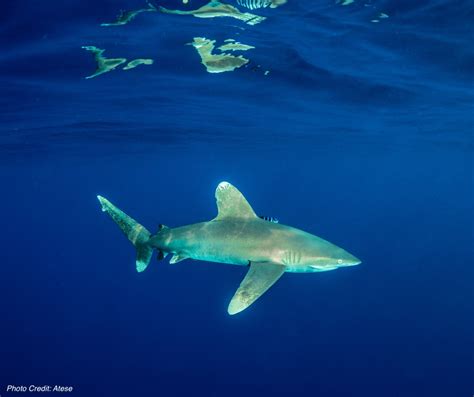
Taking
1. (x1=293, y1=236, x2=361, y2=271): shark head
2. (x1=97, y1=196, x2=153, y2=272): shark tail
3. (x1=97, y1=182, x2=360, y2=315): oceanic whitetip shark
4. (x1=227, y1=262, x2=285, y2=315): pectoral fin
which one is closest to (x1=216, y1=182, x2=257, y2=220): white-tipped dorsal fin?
(x1=97, y1=182, x2=360, y2=315): oceanic whitetip shark

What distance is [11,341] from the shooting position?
1064 inches

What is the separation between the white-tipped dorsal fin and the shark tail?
1543 mm

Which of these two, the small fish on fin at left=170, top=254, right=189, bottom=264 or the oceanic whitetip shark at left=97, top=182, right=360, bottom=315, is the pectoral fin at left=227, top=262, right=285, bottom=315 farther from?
the small fish on fin at left=170, top=254, right=189, bottom=264

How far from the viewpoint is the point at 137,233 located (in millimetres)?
7125

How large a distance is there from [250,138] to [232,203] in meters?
29.3

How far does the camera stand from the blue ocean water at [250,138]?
36.2 feet

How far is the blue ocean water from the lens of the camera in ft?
36.2

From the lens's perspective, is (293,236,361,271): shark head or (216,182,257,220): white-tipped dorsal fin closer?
(293,236,361,271): shark head

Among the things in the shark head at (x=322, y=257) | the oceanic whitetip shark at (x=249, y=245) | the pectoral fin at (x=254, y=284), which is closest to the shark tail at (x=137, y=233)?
the oceanic whitetip shark at (x=249, y=245)

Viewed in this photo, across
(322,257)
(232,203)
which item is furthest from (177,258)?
(322,257)

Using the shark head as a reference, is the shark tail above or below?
below

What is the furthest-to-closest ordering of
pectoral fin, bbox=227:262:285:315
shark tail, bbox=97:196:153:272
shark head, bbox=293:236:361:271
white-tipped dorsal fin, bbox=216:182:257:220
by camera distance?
shark tail, bbox=97:196:153:272, white-tipped dorsal fin, bbox=216:182:257:220, shark head, bbox=293:236:361:271, pectoral fin, bbox=227:262:285:315

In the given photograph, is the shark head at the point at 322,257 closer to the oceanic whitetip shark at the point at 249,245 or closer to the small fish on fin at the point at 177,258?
the oceanic whitetip shark at the point at 249,245

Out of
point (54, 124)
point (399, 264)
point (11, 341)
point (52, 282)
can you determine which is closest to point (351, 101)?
point (54, 124)
